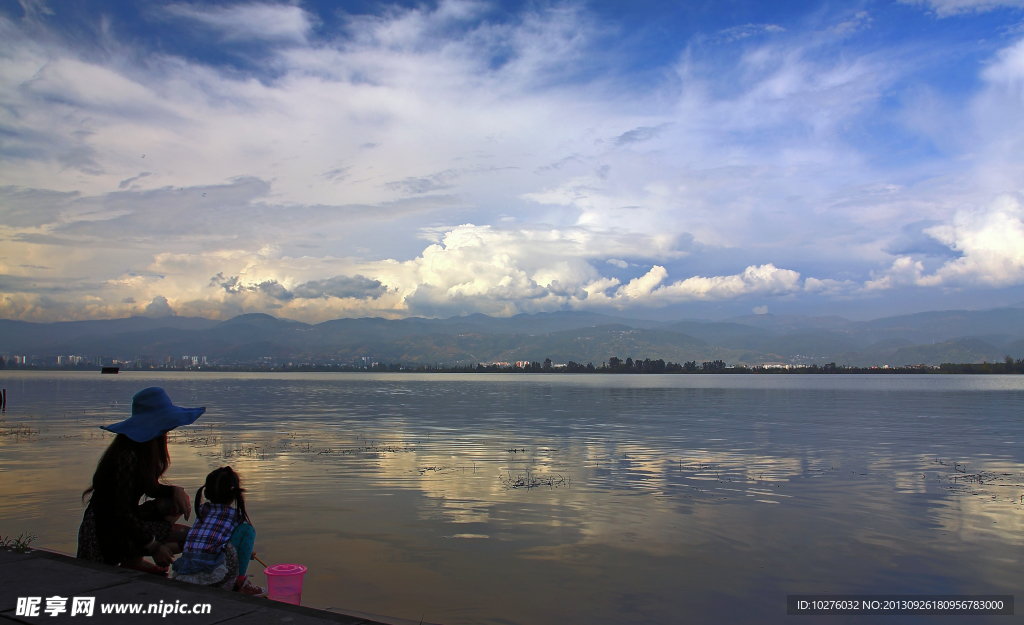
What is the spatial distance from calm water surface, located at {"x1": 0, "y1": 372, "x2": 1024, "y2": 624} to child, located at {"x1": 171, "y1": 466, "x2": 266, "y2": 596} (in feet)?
7.99

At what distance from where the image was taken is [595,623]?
30.8 feet

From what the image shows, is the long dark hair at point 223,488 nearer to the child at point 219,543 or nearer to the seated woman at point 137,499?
the child at point 219,543

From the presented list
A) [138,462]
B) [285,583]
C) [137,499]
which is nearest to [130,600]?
[137,499]

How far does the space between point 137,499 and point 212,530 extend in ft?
3.70

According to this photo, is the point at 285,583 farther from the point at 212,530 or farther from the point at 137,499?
the point at 137,499

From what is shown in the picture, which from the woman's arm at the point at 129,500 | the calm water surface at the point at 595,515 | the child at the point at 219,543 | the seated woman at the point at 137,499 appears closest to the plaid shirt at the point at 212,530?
the child at the point at 219,543

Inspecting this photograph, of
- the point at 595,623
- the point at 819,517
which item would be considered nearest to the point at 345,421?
the point at 819,517

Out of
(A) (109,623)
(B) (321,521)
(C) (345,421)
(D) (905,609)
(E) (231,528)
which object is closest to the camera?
(A) (109,623)

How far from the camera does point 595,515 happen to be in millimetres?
15617

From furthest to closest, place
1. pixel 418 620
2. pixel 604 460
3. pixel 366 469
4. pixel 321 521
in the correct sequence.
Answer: pixel 604 460, pixel 366 469, pixel 321 521, pixel 418 620

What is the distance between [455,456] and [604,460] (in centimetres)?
583

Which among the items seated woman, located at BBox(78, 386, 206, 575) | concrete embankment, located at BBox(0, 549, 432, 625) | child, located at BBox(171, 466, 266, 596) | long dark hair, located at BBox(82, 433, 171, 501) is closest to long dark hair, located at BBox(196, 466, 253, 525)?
child, located at BBox(171, 466, 266, 596)

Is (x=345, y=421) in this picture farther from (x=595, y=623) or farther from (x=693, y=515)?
(x=595, y=623)

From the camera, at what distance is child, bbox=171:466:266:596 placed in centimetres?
753
